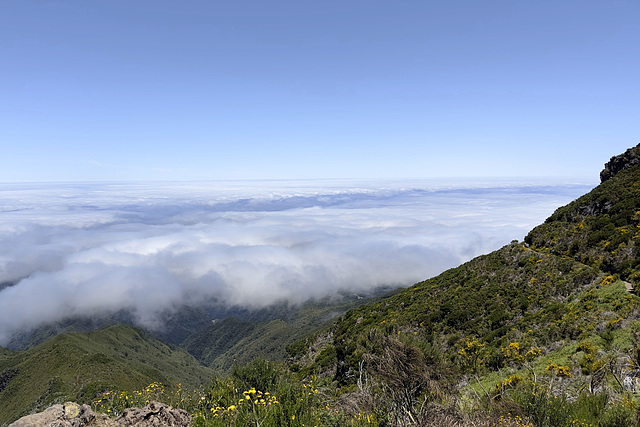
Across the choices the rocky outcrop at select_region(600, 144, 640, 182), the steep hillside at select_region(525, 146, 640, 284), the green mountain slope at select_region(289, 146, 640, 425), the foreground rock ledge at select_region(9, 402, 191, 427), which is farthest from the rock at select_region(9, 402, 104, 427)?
the rocky outcrop at select_region(600, 144, 640, 182)

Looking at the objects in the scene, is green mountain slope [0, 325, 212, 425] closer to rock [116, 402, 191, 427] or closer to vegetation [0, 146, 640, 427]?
vegetation [0, 146, 640, 427]

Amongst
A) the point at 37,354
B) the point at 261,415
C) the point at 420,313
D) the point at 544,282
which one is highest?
the point at 261,415

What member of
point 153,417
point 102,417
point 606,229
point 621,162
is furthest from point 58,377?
point 621,162

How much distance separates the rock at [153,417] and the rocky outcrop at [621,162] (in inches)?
2108

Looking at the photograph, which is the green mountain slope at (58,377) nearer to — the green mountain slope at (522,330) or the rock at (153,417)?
the green mountain slope at (522,330)

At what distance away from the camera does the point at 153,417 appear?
6109 millimetres

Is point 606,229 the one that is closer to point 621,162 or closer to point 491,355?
point 491,355

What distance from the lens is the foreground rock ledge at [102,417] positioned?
18.0 ft

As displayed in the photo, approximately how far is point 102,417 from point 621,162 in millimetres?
57576

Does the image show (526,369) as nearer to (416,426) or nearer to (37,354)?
(416,426)

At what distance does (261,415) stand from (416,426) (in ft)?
9.57

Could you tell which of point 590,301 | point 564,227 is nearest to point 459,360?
point 590,301

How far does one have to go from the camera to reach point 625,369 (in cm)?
999

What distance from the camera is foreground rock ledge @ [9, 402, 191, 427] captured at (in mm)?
5473
